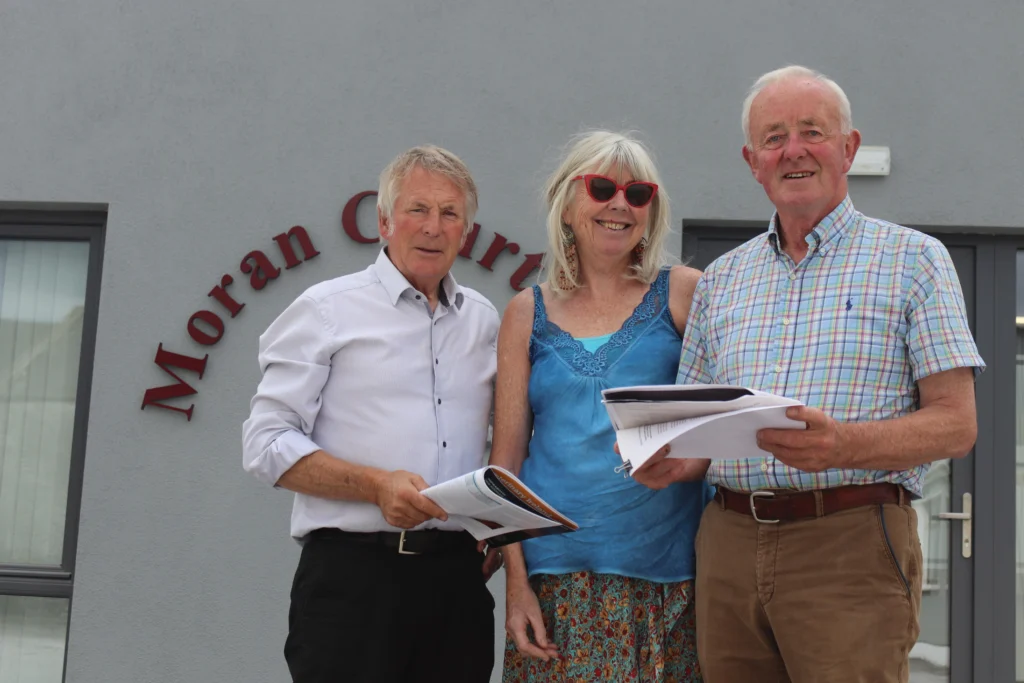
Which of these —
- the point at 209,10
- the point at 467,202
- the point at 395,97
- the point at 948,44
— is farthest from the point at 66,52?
the point at 948,44

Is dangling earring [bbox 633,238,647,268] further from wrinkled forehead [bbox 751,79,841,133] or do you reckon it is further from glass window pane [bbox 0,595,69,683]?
glass window pane [bbox 0,595,69,683]

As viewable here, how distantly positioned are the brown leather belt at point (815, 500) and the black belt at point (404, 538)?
2.32ft

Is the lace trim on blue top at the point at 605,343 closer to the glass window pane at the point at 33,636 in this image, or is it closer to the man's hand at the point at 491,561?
the man's hand at the point at 491,561

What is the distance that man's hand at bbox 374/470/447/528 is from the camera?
7.64 feet

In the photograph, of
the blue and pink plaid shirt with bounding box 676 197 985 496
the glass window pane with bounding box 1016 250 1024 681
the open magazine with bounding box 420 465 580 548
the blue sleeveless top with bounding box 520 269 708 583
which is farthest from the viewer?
the glass window pane with bounding box 1016 250 1024 681

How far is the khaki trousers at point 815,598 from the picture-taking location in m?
2.18

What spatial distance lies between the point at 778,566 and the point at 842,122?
998 mm

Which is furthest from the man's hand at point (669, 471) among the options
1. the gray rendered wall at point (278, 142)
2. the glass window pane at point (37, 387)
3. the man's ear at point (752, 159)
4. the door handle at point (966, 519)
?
the glass window pane at point (37, 387)

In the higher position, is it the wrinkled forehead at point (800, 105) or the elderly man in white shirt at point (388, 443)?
the wrinkled forehead at point (800, 105)

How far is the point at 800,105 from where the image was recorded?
240 cm

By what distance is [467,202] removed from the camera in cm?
272

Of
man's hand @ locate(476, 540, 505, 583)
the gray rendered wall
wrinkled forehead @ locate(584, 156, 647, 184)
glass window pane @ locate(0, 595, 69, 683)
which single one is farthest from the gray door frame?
glass window pane @ locate(0, 595, 69, 683)

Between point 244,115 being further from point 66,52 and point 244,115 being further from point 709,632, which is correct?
point 709,632

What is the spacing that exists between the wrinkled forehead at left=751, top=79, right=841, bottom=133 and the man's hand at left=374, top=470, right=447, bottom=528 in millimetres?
→ 1130
